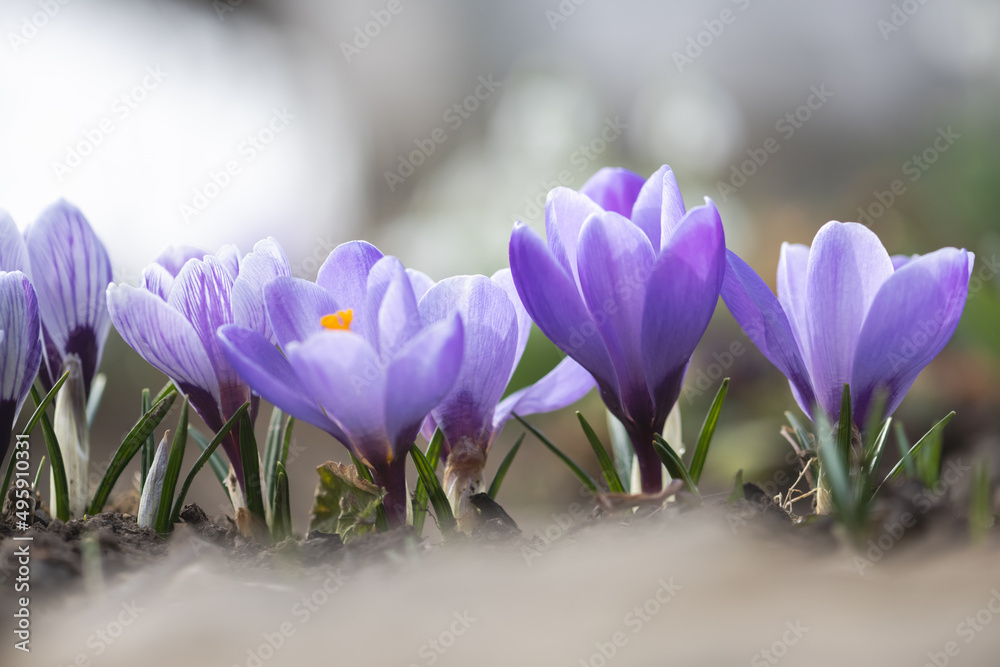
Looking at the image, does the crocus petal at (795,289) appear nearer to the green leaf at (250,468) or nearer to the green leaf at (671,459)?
the green leaf at (671,459)

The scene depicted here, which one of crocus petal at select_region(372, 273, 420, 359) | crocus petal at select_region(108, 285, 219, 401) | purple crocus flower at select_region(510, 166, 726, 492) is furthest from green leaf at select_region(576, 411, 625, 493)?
crocus petal at select_region(108, 285, 219, 401)

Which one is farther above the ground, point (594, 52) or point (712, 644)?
point (594, 52)

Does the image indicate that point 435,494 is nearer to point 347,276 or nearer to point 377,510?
point 377,510

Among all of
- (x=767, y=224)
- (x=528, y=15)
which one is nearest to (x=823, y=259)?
(x=767, y=224)

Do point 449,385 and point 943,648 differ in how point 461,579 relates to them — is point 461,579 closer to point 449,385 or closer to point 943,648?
point 449,385

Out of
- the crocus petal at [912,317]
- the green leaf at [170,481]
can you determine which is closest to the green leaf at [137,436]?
the green leaf at [170,481]

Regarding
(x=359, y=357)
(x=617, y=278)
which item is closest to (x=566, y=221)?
(x=617, y=278)

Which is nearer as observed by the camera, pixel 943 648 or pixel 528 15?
pixel 943 648
